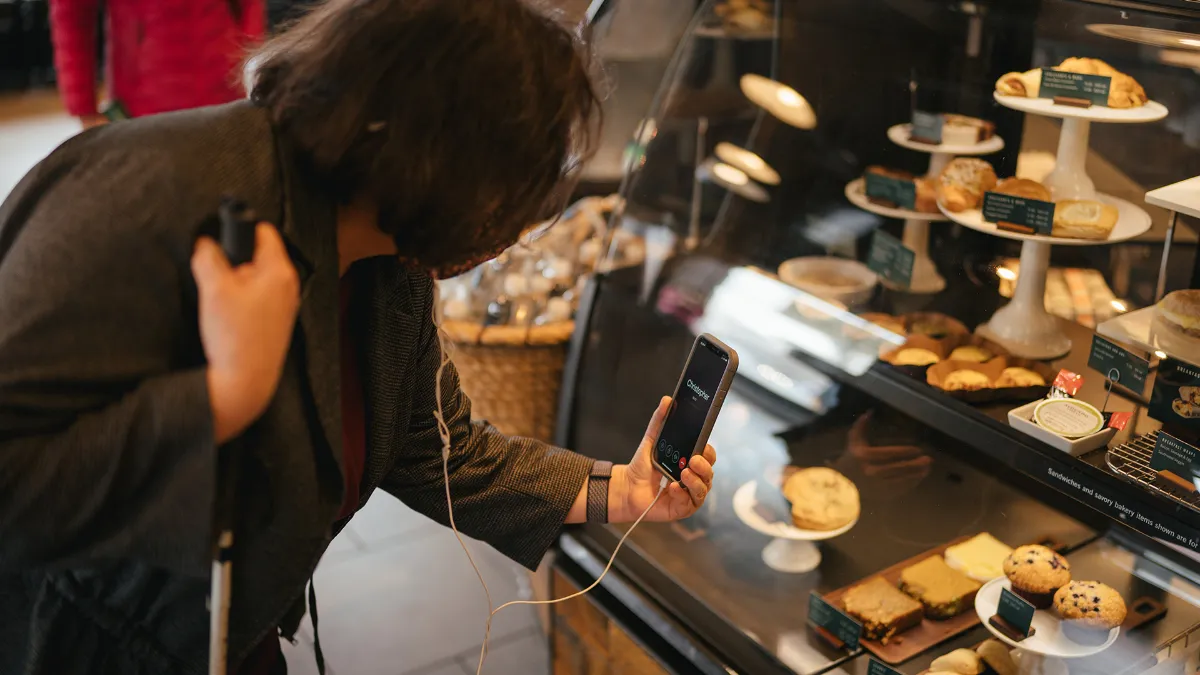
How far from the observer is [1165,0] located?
1.52 m

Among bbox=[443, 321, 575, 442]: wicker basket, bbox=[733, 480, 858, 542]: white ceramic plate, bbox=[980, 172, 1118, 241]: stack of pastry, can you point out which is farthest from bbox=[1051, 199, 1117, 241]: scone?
bbox=[443, 321, 575, 442]: wicker basket

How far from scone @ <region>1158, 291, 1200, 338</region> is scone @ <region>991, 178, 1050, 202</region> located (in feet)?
0.80

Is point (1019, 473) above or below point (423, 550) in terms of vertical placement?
above

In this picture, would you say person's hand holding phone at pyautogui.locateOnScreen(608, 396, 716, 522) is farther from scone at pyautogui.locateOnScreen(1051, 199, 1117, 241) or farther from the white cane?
scone at pyautogui.locateOnScreen(1051, 199, 1117, 241)

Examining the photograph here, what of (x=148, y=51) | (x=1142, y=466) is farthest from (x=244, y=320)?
(x=148, y=51)

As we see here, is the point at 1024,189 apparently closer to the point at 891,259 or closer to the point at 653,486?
the point at 891,259

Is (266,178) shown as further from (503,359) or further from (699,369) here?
(503,359)

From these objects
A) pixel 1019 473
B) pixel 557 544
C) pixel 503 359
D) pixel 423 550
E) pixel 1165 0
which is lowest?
pixel 423 550

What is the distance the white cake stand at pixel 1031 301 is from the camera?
5.40 ft

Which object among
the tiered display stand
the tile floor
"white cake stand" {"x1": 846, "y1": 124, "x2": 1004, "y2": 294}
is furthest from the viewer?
the tile floor

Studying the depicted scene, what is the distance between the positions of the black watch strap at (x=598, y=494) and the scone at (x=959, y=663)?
23.3 inches

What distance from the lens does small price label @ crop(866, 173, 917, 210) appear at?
1.92 m

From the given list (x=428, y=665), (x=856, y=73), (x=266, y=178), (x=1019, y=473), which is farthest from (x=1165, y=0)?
Answer: (x=428, y=665)

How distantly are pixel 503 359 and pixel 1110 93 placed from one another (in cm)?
143
